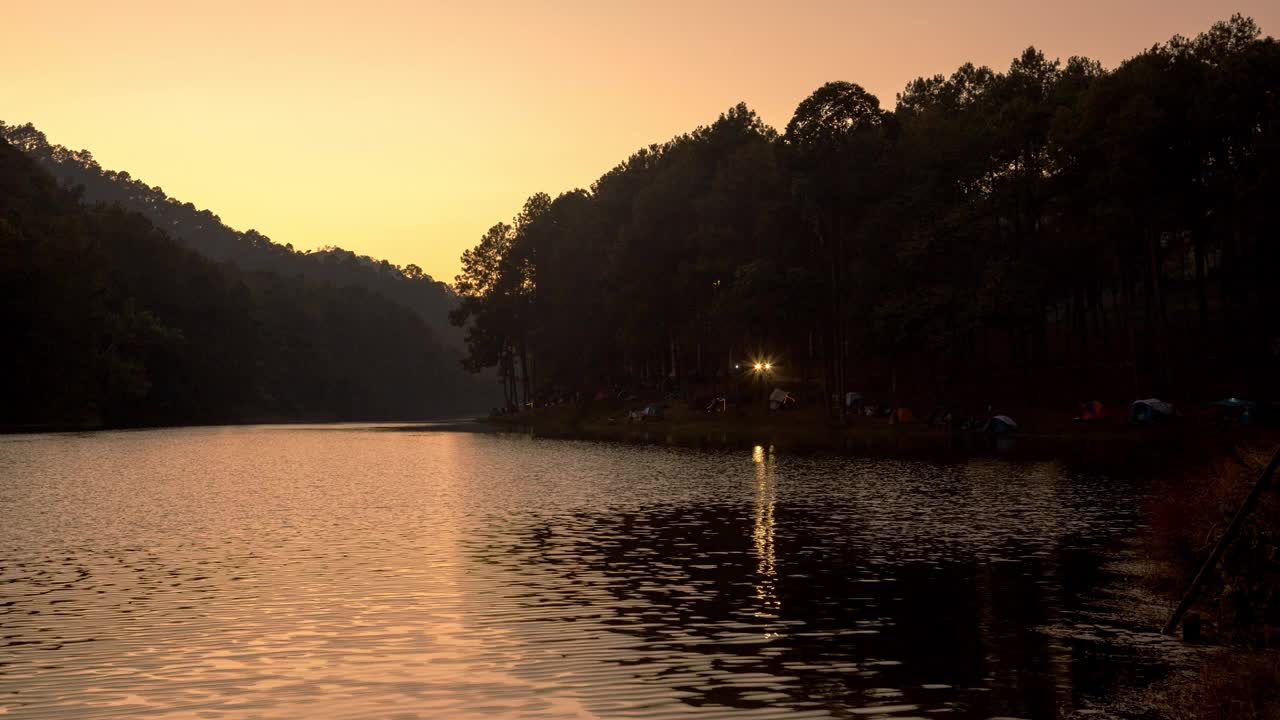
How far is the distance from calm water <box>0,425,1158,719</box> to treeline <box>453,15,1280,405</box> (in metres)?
42.9

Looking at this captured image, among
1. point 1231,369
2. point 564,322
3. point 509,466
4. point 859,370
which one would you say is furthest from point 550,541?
point 564,322

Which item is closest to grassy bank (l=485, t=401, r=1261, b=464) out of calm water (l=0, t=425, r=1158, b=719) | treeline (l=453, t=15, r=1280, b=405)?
treeline (l=453, t=15, r=1280, b=405)

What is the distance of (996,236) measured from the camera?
97375 mm

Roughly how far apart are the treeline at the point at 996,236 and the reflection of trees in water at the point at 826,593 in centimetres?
4883

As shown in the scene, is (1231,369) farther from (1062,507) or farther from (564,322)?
(564,322)

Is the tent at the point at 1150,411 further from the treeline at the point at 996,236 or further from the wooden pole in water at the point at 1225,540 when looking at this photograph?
the wooden pole in water at the point at 1225,540

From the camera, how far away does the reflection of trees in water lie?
16.5 m

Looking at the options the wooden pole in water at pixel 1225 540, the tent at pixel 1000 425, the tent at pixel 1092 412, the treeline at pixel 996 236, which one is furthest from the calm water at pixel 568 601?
the treeline at pixel 996 236

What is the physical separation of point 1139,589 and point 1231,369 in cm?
7443

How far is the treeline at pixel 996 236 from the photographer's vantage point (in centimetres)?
8444

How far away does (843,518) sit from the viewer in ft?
126

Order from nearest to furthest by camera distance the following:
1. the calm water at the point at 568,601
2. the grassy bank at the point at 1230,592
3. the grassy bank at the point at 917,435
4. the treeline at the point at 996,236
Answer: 1. the grassy bank at the point at 1230,592
2. the calm water at the point at 568,601
3. the grassy bank at the point at 917,435
4. the treeline at the point at 996,236

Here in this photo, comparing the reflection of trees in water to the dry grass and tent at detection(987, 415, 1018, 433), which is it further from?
tent at detection(987, 415, 1018, 433)

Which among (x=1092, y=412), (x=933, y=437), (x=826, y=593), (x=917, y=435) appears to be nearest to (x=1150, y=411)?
(x=1092, y=412)
